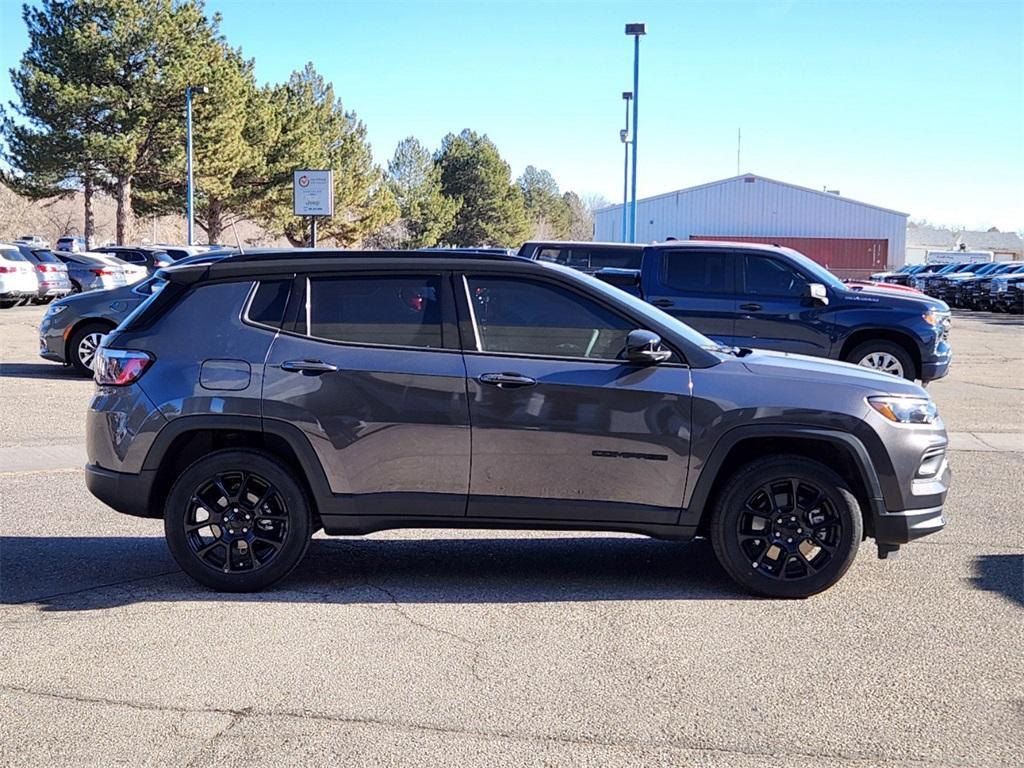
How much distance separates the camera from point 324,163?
6066cm

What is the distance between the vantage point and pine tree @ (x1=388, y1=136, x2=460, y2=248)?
71.2m

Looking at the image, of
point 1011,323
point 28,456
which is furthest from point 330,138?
point 28,456

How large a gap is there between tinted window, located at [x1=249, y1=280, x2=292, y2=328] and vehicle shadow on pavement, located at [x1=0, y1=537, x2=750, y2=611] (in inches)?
55.9

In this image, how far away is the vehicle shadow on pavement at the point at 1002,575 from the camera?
20.0ft

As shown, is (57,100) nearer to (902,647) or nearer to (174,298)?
(174,298)

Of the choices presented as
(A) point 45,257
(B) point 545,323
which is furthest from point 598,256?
(A) point 45,257

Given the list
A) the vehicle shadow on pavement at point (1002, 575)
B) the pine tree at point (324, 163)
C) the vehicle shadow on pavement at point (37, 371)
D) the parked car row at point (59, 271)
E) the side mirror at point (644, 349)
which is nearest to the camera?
the side mirror at point (644, 349)

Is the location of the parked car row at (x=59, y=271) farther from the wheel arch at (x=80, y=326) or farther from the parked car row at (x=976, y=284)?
the parked car row at (x=976, y=284)

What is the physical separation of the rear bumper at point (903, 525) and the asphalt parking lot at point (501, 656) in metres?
0.35

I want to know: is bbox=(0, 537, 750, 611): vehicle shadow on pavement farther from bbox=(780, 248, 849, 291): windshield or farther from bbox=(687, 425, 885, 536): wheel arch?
bbox=(780, 248, 849, 291): windshield

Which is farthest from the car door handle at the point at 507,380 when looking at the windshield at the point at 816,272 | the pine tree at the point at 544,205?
the pine tree at the point at 544,205

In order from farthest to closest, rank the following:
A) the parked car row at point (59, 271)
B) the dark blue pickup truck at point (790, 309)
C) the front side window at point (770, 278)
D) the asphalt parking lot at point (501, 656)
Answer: the parked car row at point (59, 271), the front side window at point (770, 278), the dark blue pickup truck at point (790, 309), the asphalt parking lot at point (501, 656)

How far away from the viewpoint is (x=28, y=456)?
979 cm

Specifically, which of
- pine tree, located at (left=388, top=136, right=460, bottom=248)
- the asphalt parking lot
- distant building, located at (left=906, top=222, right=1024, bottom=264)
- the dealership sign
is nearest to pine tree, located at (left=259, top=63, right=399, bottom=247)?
pine tree, located at (left=388, top=136, right=460, bottom=248)
